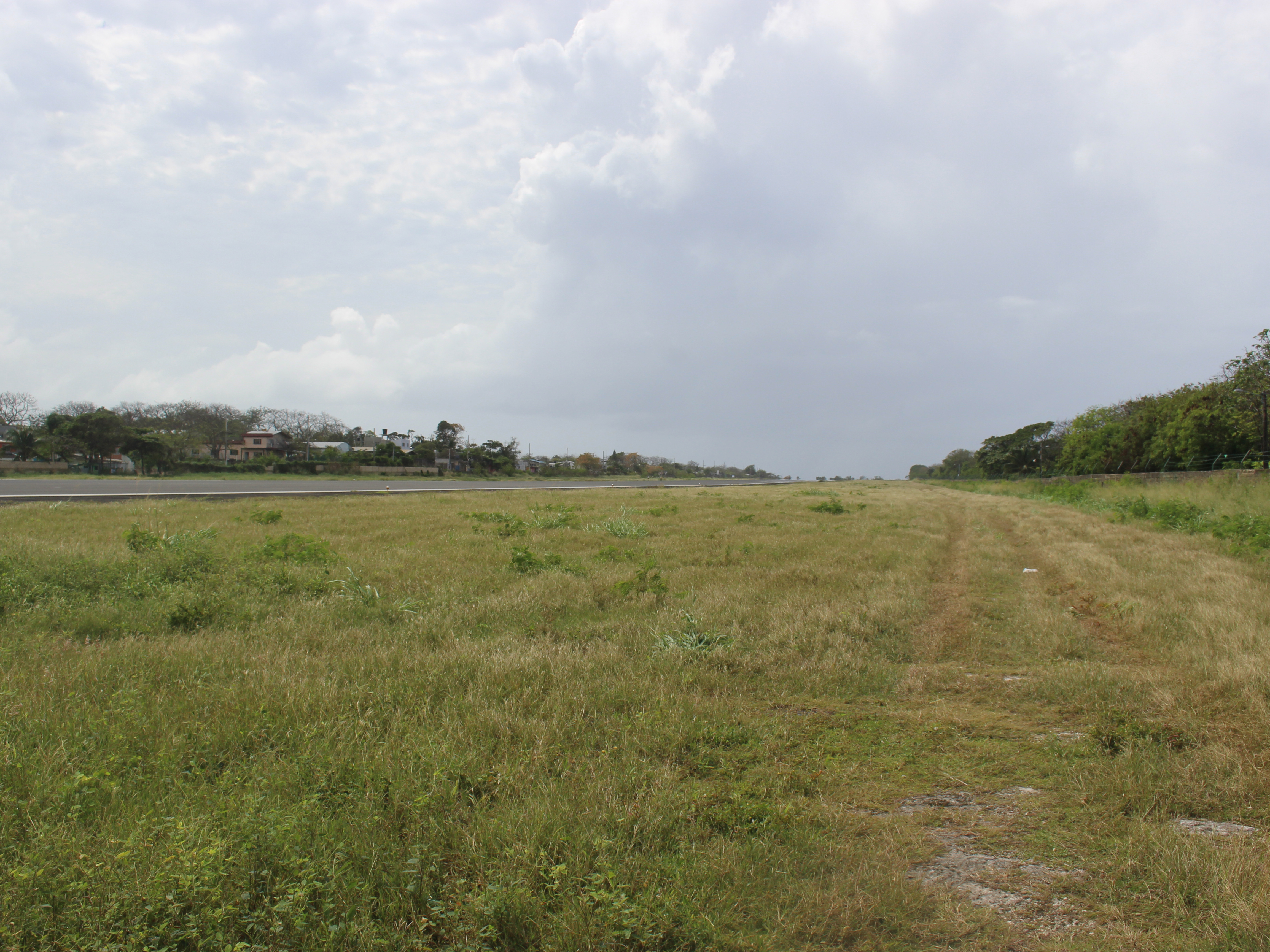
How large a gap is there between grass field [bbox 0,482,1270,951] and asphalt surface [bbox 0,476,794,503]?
17792mm

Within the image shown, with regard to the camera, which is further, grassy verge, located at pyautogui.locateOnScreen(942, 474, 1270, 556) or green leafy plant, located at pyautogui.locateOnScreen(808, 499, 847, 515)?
green leafy plant, located at pyautogui.locateOnScreen(808, 499, 847, 515)

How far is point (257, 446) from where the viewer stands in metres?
112

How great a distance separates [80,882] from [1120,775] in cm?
528

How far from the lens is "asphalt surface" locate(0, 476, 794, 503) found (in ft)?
76.1

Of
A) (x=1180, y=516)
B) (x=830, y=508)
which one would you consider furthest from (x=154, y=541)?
(x=1180, y=516)

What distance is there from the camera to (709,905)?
2736 mm

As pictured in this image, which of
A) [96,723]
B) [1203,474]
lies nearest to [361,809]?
[96,723]

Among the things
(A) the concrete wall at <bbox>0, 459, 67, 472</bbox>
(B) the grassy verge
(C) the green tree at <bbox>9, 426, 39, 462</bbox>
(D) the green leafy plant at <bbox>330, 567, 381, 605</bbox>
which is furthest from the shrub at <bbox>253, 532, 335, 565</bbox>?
(C) the green tree at <bbox>9, 426, 39, 462</bbox>

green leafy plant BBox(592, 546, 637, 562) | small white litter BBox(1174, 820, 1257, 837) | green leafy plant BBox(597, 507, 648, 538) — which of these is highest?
green leafy plant BBox(597, 507, 648, 538)

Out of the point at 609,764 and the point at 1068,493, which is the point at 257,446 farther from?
the point at 609,764

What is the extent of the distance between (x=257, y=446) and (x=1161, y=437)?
12585 centimetres

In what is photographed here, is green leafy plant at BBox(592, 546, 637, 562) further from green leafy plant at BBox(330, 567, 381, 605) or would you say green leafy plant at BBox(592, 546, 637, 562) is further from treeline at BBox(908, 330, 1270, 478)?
treeline at BBox(908, 330, 1270, 478)

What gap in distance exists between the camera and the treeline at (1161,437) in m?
31.5

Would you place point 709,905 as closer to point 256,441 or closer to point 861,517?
point 861,517
